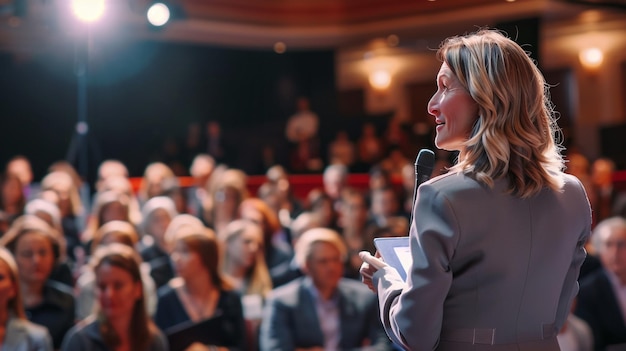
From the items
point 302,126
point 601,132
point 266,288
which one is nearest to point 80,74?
point 302,126

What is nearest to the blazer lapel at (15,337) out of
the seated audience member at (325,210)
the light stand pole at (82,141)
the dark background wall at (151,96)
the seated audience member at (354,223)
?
the seated audience member at (354,223)

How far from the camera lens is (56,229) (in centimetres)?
544

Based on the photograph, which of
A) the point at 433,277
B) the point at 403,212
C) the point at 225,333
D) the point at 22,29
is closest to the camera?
the point at 433,277

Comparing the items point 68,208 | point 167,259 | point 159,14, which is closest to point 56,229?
point 167,259

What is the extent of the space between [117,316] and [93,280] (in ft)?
2.16

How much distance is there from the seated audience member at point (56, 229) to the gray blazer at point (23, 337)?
109 cm

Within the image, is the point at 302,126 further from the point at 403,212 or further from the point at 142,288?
the point at 142,288

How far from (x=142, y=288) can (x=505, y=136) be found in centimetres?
239

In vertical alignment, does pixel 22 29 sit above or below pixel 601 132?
above

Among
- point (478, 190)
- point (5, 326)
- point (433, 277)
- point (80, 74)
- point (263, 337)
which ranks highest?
point (80, 74)

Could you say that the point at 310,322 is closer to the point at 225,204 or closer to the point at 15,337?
the point at 15,337

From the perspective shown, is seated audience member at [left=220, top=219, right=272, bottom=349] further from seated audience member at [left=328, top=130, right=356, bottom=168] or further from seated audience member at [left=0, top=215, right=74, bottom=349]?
seated audience member at [left=328, top=130, right=356, bottom=168]

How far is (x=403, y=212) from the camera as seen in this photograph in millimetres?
7508

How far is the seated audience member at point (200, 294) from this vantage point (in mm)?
4191
